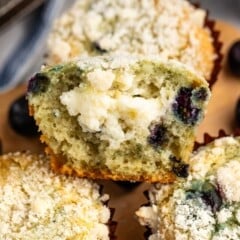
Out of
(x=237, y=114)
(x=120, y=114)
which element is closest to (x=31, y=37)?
(x=237, y=114)

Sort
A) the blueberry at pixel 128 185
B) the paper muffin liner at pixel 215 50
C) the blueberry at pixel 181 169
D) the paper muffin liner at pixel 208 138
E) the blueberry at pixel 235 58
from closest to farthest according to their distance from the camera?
1. the blueberry at pixel 181 169
2. the paper muffin liner at pixel 208 138
3. the blueberry at pixel 128 185
4. the paper muffin liner at pixel 215 50
5. the blueberry at pixel 235 58

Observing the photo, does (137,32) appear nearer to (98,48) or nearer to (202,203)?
(98,48)

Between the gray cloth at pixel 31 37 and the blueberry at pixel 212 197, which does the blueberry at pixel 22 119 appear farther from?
the blueberry at pixel 212 197

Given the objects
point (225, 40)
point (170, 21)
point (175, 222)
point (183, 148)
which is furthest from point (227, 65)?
point (175, 222)

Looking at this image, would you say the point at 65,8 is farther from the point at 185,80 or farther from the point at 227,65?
the point at 185,80

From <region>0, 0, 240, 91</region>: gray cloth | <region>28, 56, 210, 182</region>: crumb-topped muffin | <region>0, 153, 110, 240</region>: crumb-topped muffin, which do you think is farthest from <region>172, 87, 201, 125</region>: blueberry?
<region>0, 0, 240, 91</region>: gray cloth

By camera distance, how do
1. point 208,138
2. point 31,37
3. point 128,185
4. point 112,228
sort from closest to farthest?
point 112,228 → point 208,138 → point 128,185 → point 31,37

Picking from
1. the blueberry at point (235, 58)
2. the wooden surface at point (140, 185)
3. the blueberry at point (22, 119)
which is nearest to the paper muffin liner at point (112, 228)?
the wooden surface at point (140, 185)
